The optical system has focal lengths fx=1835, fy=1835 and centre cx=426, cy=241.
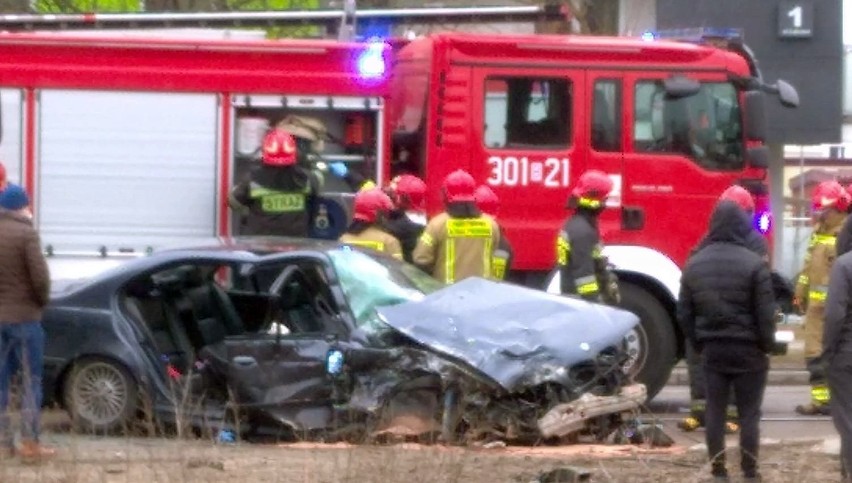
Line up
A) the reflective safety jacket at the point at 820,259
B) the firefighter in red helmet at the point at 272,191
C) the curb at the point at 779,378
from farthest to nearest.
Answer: the curb at the point at 779,378, the firefighter in red helmet at the point at 272,191, the reflective safety jacket at the point at 820,259

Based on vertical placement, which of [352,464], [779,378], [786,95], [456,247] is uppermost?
[786,95]

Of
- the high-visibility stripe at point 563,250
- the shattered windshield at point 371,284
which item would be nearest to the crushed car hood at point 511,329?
the shattered windshield at point 371,284

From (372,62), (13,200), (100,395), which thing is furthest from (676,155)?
(13,200)

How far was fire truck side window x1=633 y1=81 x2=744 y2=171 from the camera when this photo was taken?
45.4 ft

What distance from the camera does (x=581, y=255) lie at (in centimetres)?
1246

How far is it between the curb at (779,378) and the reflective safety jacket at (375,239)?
4.16 m

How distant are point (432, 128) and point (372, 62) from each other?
2.22ft

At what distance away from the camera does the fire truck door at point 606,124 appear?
45.1 feet

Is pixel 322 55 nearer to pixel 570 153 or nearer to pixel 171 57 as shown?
pixel 171 57

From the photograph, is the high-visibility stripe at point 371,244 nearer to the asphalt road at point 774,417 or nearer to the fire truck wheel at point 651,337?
the fire truck wheel at point 651,337

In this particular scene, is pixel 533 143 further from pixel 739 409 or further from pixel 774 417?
pixel 739 409

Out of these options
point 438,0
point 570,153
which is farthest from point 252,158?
point 438,0

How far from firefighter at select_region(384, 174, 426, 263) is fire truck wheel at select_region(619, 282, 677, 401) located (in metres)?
1.58

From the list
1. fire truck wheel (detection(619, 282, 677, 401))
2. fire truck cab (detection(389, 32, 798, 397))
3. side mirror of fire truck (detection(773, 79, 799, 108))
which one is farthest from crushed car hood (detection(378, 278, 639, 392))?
side mirror of fire truck (detection(773, 79, 799, 108))
